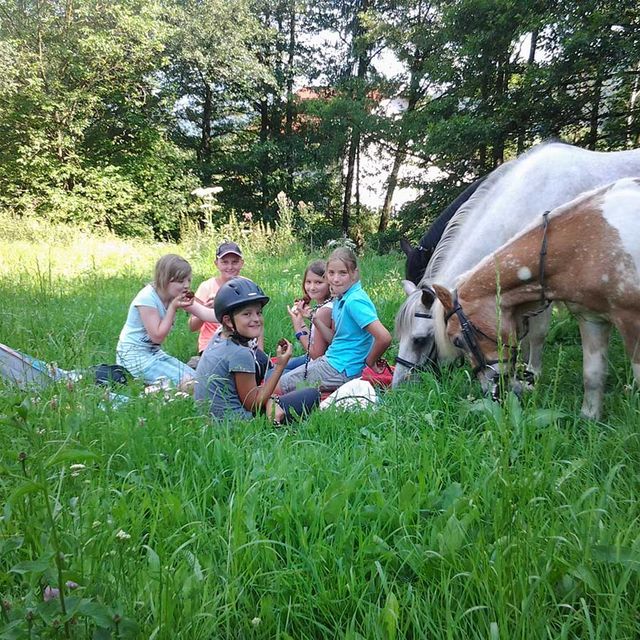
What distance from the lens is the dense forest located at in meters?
10.5

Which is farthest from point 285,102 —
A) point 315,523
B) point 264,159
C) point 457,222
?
point 315,523

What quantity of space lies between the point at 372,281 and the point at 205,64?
1580cm

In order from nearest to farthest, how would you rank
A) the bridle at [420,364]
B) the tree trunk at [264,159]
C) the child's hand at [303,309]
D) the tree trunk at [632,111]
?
the bridle at [420,364] < the child's hand at [303,309] < the tree trunk at [632,111] < the tree trunk at [264,159]

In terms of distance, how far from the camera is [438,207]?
13.9 meters

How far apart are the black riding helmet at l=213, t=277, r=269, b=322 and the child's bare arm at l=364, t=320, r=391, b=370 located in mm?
1132

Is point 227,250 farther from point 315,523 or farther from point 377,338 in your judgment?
point 315,523

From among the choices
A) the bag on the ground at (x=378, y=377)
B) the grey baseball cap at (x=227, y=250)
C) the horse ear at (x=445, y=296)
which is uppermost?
the grey baseball cap at (x=227, y=250)

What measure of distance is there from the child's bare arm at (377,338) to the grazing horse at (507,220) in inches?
4.1

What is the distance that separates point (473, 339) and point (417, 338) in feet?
2.14

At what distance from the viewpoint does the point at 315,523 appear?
1.72 meters

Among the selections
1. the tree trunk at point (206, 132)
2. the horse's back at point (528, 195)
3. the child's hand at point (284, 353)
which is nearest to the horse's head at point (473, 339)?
the horse's back at point (528, 195)

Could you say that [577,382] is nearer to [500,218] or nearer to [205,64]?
[500,218]

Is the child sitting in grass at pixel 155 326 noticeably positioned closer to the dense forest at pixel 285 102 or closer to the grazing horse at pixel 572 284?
the grazing horse at pixel 572 284

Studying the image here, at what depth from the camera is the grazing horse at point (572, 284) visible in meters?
2.50
